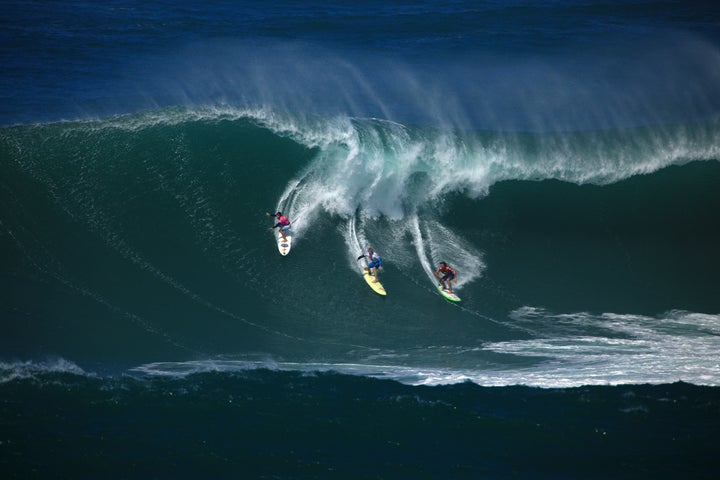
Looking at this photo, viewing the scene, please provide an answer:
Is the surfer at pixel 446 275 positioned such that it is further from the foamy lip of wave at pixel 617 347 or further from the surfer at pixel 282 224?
the surfer at pixel 282 224

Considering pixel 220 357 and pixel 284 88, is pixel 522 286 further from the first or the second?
pixel 284 88

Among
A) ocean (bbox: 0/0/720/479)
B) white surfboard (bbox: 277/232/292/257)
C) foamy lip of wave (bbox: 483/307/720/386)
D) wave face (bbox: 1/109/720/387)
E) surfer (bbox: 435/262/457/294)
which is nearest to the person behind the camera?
ocean (bbox: 0/0/720/479)

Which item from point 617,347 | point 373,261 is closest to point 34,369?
point 373,261

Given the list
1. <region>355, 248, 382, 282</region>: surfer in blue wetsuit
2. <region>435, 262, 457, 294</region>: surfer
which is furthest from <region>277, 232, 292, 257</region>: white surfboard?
<region>435, 262, 457, 294</region>: surfer

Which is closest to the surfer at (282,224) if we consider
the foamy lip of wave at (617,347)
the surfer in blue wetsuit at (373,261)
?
the surfer in blue wetsuit at (373,261)

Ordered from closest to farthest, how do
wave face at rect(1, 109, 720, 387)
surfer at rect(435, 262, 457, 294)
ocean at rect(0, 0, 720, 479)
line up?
ocean at rect(0, 0, 720, 479), wave face at rect(1, 109, 720, 387), surfer at rect(435, 262, 457, 294)

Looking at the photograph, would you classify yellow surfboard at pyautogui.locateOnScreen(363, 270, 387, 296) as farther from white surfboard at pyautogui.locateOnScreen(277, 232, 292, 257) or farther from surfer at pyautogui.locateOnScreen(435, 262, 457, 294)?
white surfboard at pyautogui.locateOnScreen(277, 232, 292, 257)
